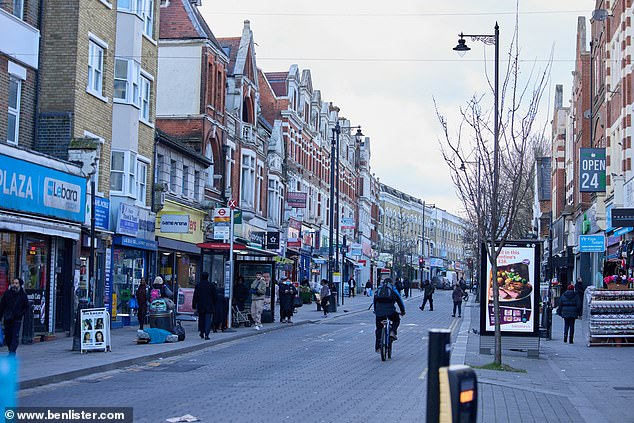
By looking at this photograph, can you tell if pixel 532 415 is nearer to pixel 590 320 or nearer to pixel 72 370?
pixel 72 370

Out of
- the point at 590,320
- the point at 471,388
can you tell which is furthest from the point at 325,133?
the point at 471,388

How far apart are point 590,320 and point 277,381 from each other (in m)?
12.2

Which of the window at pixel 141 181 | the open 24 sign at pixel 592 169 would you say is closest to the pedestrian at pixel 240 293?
the window at pixel 141 181

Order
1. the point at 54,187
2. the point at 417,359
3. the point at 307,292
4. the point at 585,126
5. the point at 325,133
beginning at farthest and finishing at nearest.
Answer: the point at 325,133 → the point at 307,292 → the point at 585,126 → the point at 54,187 → the point at 417,359

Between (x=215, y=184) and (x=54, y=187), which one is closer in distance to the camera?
(x=54, y=187)

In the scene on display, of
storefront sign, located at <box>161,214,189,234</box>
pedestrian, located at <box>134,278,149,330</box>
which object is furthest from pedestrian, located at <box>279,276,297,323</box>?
pedestrian, located at <box>134,278,149,330</box>

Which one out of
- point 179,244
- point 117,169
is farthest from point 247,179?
point 117,169

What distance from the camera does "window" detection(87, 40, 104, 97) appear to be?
91.2ft

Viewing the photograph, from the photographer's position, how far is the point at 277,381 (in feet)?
51.3

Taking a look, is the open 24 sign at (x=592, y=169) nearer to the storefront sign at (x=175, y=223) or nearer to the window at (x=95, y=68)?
the storefront sign at (x=175, y=223)

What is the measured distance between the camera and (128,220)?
30609 millimetres

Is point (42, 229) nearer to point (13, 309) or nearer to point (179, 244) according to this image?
point (13, 309)

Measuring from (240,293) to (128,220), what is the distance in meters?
4.62

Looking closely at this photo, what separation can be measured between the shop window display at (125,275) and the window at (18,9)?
8951mm
